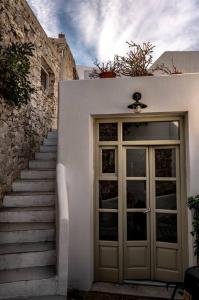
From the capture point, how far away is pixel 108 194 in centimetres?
405

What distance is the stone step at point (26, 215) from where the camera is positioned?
4.09 metres

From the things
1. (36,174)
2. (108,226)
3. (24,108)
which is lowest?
(108,226)

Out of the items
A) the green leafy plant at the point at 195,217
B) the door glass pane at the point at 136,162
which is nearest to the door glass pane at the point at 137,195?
the door glass pane at the point at 136,162

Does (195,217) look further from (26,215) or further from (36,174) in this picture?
(36,174)

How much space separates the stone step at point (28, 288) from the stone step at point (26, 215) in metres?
1.06

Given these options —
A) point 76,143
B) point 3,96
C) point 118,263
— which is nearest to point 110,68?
point 76,143

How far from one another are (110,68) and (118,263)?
11.0 feet

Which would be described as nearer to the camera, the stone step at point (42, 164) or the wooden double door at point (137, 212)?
the wooden double door at point (137, 212)

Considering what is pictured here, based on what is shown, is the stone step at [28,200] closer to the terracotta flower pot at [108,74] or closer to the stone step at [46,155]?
the stone step at [46,155]

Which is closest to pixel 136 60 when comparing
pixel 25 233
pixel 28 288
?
pixel 25 233

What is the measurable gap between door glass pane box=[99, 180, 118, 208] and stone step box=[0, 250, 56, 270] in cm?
110

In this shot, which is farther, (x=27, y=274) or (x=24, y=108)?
(x=24, y=108)

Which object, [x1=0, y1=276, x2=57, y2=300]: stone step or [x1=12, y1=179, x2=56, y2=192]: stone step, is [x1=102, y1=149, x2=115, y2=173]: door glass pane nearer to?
[x1=12, y1=179, x2=56, y2=192]: stone step

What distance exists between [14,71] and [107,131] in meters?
1.86
